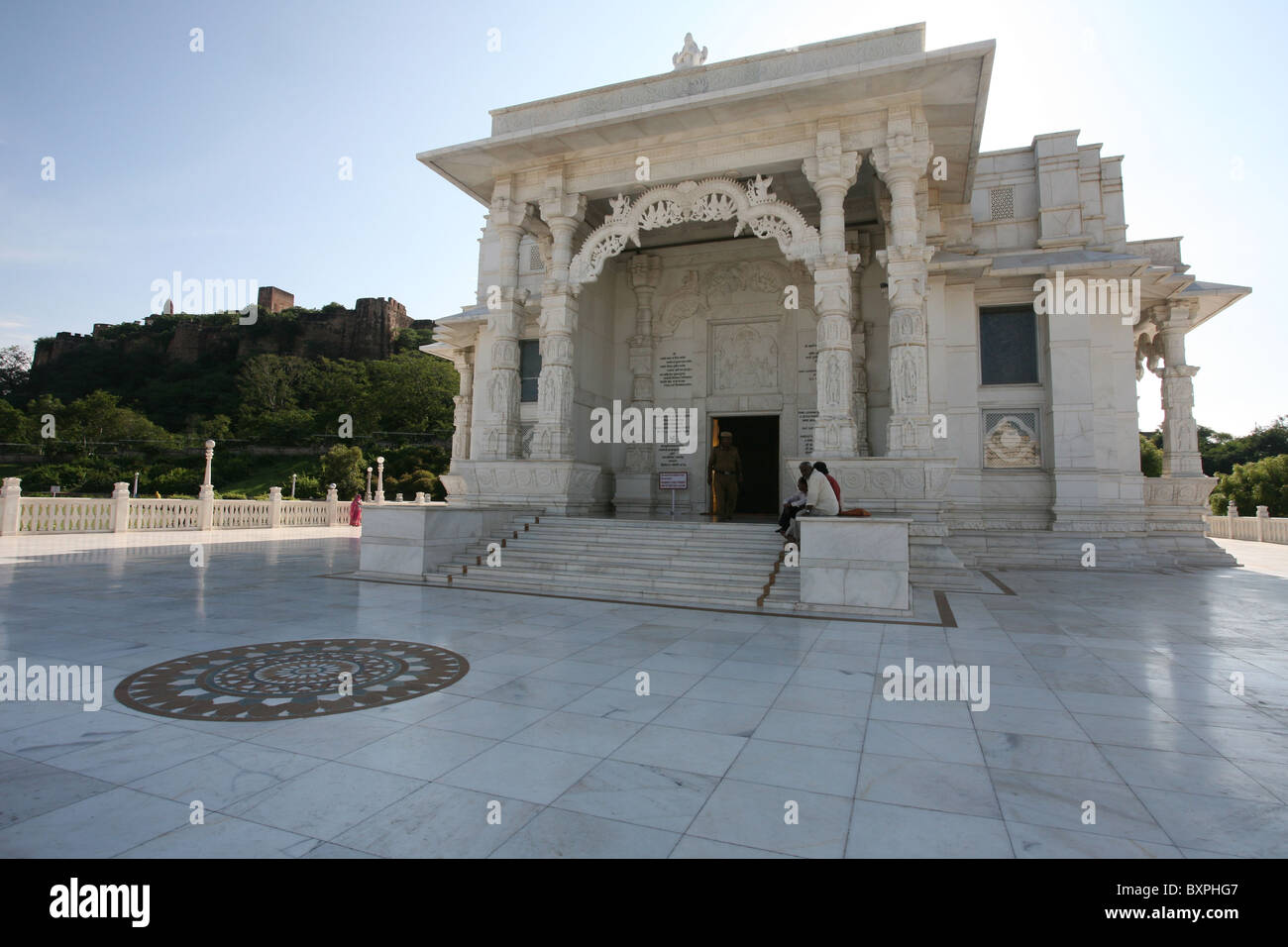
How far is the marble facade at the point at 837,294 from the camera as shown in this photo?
10570 mm

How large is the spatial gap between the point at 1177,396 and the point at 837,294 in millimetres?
8764

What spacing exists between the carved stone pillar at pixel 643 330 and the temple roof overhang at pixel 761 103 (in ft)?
9.34

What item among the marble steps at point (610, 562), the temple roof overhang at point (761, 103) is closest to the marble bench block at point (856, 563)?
the marble steps at point (610, 562)

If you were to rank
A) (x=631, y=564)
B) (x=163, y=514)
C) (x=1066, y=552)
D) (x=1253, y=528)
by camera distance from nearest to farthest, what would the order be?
(x=631, y=564)
(x=1066, y=552)
(x=163, y=514)
(x=1253, y=528)

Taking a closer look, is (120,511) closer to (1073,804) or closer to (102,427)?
(1073,804)

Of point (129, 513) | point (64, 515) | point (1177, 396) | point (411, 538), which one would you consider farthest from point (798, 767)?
point (64, 515)

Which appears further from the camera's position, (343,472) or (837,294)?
(343,472)

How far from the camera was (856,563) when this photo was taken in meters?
7.43

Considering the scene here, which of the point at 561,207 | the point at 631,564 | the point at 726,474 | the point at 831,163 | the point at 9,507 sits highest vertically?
the point at 561,207

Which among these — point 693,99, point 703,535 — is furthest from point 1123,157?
point 703,535

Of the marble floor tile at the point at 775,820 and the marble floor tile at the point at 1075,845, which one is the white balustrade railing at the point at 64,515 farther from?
the marble floor tile at the point at 1075,845

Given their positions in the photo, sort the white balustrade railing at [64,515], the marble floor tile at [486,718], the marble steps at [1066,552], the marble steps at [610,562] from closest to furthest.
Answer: the marble floor tile at [486,718] < the marble steps at [610,562] < the marble steps at [1066,552] < the white balustrade railing at [64,515]

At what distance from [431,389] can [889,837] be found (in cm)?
6299
